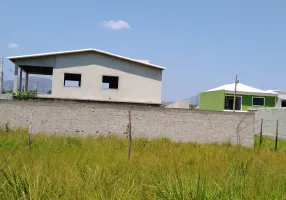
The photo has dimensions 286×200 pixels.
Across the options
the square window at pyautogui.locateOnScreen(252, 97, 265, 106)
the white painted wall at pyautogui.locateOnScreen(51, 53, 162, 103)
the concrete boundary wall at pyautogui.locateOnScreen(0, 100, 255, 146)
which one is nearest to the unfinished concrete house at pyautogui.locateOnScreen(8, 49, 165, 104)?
the white painted wall at pyautogui.locateOnScreen(51, 53, 162, 103)

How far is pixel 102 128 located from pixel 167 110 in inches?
148

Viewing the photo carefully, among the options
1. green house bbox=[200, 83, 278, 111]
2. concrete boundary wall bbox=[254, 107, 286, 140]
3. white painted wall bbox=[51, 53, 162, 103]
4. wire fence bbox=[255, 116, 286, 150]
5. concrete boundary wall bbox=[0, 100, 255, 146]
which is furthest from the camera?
green house bbox=[200, 83, 278, 111]

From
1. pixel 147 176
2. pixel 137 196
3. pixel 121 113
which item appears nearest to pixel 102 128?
pixel 121 113

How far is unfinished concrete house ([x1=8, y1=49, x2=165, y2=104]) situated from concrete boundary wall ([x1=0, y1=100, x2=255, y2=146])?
6.33 meters

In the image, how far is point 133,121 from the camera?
1712 cm

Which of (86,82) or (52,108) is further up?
(86,82)

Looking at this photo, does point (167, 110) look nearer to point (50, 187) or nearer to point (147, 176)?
point (147, 176)

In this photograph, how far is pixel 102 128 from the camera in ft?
55.9

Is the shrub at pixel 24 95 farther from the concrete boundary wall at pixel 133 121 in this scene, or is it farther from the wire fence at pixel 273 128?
the wire fence at pixel 273 128

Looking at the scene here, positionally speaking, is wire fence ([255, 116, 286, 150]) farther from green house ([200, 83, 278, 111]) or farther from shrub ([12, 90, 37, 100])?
shrub ([12, 90, 37, 100])

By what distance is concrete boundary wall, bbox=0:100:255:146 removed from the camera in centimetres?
1667

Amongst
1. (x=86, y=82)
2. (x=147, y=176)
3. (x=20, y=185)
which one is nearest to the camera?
(x=20, y=185)

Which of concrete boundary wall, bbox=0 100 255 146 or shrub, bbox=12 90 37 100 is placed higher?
shrub, bbox=12 90 37 100

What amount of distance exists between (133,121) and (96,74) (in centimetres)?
777
